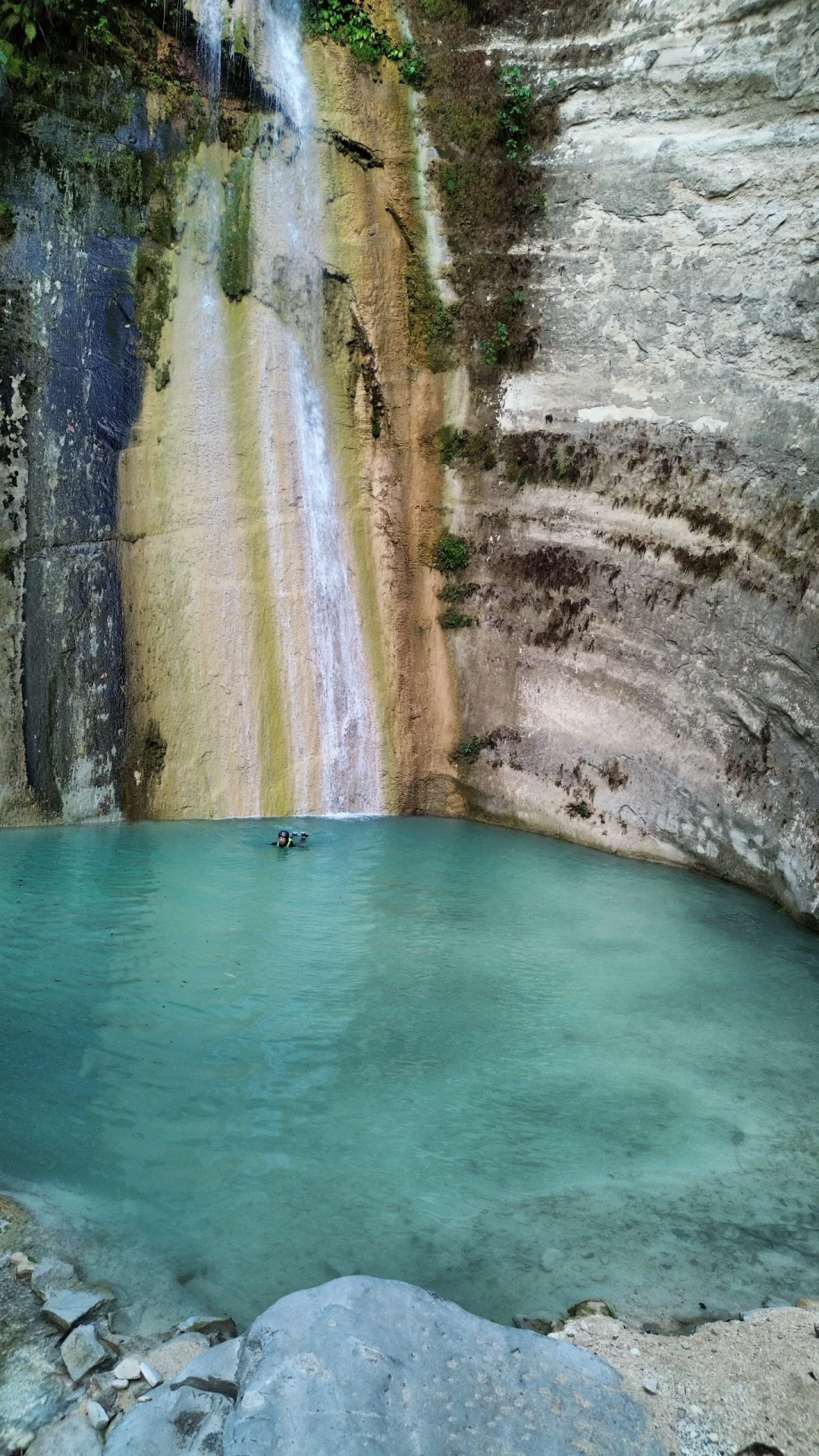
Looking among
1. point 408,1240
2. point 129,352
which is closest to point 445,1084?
point 408,1240

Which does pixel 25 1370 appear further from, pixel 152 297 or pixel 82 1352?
pixel 152 297

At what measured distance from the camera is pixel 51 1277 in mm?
3912

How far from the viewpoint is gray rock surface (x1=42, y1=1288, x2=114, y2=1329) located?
3631 millimetres

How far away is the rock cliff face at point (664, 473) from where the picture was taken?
944 centimetres

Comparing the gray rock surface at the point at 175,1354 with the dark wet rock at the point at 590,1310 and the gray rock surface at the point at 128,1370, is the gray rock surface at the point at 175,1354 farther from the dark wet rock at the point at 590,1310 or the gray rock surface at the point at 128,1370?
the dark wet rock at the point at 590,1310

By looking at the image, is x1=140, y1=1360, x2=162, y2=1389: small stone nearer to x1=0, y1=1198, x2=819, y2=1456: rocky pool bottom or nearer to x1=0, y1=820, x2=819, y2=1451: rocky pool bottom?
x1=0, y1=1198, x2=819, y2=1456: rocky pool bottom

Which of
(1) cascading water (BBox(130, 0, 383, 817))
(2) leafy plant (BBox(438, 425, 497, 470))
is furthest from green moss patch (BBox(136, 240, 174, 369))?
(2) leafy plant (BBox(438, 425, 497, 470))

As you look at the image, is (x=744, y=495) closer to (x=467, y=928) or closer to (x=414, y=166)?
A: (x=467, y=928)

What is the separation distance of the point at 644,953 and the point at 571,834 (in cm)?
333

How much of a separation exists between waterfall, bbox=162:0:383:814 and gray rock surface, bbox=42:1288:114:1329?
747 centimetres

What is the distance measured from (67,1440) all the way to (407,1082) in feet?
8.98

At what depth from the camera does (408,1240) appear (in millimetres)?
4355

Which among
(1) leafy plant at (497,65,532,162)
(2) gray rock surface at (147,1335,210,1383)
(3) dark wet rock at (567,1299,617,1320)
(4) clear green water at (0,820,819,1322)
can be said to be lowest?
(4) clear green water at (0,820,819,1322)

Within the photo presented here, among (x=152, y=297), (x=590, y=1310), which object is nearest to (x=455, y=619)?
(x=152, y=297)
